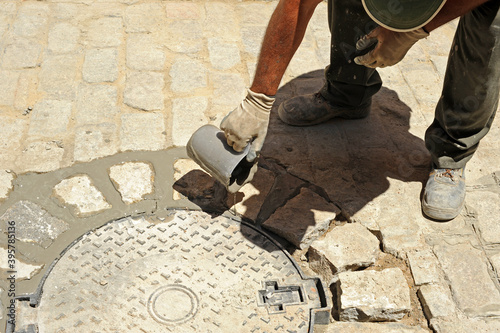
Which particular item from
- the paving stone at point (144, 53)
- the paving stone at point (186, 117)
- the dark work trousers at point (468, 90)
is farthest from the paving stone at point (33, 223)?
the dark work trousers at point (468, 90)

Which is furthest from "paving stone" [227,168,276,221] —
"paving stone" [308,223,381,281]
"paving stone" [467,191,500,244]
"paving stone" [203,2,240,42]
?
"paving stone" [203,2,240,42]

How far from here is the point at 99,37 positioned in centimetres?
461

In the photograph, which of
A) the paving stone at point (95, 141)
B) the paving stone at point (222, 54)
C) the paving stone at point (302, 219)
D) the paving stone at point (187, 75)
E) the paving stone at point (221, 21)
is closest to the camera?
the paving stone at point (302, 219)

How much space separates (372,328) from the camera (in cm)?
283

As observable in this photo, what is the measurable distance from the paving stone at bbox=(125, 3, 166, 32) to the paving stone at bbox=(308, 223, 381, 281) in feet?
8.16

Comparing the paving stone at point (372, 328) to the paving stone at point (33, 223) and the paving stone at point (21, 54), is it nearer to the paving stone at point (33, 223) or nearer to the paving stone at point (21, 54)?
the paving stone at point (33, 223)

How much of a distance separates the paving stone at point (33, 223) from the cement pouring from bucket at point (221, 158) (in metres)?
0.86

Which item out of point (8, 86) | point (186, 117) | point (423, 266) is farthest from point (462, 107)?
point (8, 86)

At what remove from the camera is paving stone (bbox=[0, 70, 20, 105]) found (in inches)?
157

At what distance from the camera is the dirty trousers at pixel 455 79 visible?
3014mm

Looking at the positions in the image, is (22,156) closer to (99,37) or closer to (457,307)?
(99,37)

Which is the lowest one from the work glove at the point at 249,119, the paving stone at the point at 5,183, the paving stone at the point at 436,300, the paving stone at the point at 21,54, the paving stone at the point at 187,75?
the paving stone at the point at 436,300

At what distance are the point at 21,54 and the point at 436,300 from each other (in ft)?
11.2

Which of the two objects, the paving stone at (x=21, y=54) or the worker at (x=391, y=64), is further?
the paving stone at (x=21, y=54)
